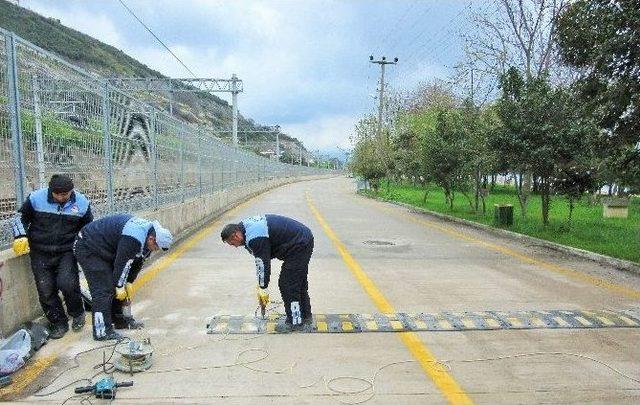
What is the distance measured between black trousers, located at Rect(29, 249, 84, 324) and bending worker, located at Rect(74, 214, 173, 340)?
0.87 ft

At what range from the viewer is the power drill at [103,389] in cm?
421

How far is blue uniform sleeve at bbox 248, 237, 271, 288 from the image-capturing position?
5645 millimetres

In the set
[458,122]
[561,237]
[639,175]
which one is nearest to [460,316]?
[639,175]

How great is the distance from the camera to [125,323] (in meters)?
6.00

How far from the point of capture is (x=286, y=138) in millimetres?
179375

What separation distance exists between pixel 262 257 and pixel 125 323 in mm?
1701

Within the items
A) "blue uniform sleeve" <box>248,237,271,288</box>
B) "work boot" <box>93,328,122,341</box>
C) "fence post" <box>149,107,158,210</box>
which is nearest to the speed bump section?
"blue uniform sleeve" <box>248,237,271,288</box>

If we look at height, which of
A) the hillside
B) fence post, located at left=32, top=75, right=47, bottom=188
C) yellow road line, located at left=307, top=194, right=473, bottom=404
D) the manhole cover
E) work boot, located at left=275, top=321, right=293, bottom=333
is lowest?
the manhole cover

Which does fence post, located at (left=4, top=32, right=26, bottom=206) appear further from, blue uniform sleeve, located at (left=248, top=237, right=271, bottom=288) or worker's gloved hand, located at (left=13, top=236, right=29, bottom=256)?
blue uniform sleeve, located at (left=248, top=237, right=271, bottom=288)

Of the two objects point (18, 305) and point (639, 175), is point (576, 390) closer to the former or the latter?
point (18, 305)

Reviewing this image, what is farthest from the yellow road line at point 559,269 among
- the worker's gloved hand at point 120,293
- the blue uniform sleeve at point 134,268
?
the worker's gloved hand at point 120,293

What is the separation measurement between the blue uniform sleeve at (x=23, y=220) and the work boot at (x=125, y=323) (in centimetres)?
128

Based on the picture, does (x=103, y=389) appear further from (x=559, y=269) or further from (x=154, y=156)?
(x=154, y=156)

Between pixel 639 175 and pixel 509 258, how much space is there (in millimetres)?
2776
